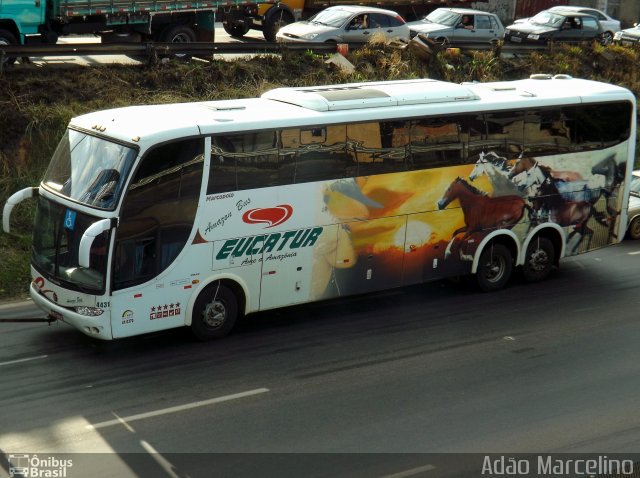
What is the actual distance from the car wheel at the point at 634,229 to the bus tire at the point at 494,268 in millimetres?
4632

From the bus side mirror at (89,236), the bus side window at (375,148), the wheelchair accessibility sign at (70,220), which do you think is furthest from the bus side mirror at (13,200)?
the bus side window at (375,148)

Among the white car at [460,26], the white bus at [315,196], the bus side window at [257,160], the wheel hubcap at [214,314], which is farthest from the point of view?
the white car at [460,26]

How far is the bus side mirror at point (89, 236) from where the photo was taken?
38.5 feet

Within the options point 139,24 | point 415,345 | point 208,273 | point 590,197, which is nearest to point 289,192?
point 208,273

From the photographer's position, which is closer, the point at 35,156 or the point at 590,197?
the point at 590,197

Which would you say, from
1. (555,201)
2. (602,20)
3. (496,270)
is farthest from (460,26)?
(496,270)

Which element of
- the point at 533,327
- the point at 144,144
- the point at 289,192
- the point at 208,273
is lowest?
the point at 533,327

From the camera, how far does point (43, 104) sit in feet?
65.4

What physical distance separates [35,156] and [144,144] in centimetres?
748

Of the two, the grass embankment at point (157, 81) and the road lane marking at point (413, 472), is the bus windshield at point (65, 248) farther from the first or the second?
the road lane marking at point (413, 472)

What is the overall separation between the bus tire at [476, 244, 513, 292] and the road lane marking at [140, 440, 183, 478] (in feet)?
24.7

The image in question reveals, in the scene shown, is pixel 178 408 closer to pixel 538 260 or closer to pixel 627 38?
pixel 538 260

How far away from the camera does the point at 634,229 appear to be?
65.8ft

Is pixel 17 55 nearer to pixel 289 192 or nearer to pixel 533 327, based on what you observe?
pixel 289 192
